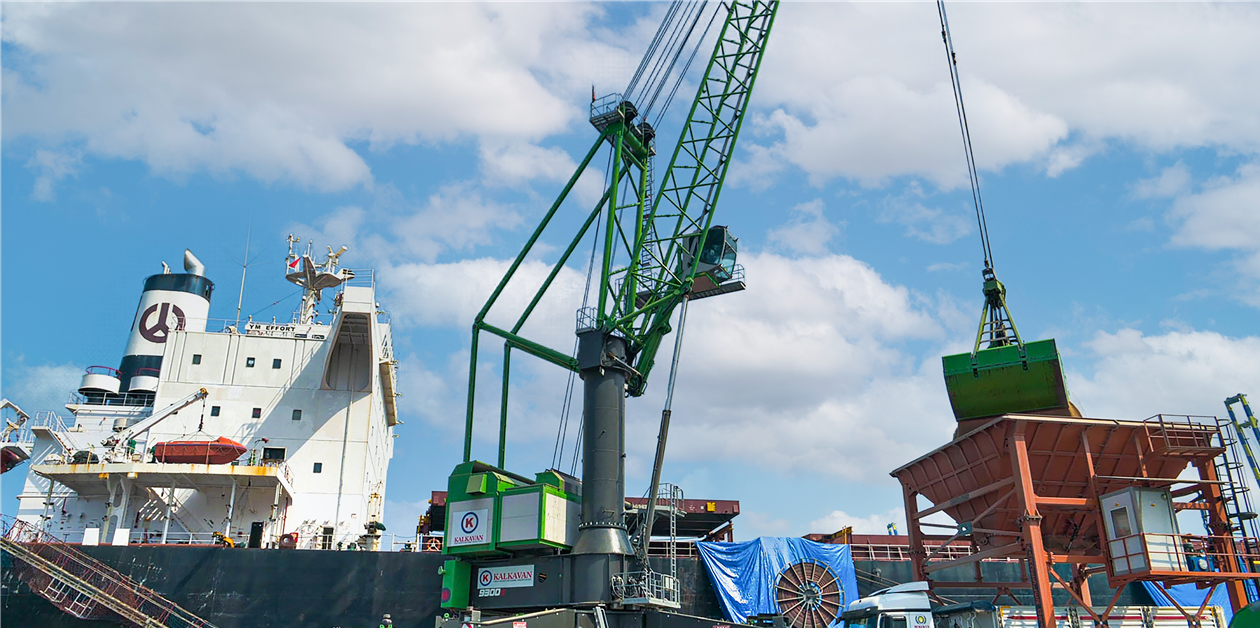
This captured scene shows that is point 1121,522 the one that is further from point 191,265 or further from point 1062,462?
point 191,265

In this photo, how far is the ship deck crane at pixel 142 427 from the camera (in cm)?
3491

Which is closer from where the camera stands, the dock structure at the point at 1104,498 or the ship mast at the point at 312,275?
the dock structure at the point at 1104,498

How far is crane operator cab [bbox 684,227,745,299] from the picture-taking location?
35.4 meters

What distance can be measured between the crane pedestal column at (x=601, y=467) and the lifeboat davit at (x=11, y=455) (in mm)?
26610

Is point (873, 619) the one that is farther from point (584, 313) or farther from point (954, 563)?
point (584, 313)

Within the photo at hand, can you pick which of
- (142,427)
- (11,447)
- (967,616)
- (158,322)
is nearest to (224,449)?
(142,427)

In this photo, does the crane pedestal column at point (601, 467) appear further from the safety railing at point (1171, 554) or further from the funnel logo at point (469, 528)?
the safety railing at point (1171, 554)

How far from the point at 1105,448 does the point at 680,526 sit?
22.8 metres

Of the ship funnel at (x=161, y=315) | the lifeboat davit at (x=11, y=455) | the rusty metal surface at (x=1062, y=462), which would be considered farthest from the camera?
the ship funnel at (x=161, y=315)

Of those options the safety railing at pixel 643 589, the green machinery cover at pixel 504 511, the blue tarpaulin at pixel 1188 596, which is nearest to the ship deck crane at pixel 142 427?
the green machinery cover at pixel 504 511

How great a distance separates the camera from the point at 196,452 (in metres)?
34.7

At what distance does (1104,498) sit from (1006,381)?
13.7ft

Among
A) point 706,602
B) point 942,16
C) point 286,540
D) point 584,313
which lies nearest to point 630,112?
point 584,313

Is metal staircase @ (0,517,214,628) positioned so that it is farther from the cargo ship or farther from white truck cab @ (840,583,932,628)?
white truck cab @ (840,583,932,628)
